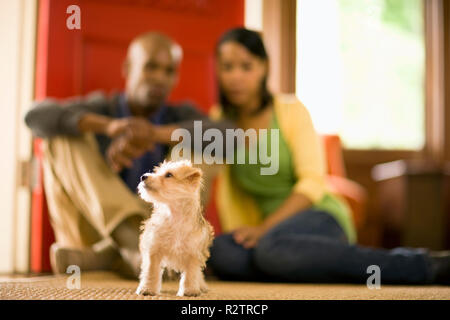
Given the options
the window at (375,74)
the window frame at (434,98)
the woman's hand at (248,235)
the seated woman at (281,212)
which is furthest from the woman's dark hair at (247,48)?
the window frame at (434,98)

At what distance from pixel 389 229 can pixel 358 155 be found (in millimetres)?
423

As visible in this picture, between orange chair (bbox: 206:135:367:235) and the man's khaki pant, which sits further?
orange chair (bbox: 206:135:367:235)

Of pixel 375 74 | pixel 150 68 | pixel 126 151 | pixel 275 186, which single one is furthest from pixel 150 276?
pixel 375 74

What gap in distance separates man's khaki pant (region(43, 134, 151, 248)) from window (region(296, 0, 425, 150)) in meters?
1.41

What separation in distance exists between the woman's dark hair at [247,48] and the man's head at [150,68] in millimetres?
161

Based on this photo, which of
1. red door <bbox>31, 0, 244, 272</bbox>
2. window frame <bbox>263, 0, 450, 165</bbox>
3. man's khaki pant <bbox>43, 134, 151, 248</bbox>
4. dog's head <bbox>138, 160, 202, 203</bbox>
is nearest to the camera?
dog's head <bbox>138, 160, 202, 203</bbox>

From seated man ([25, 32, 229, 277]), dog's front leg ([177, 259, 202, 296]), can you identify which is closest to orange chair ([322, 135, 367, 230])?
seated man ([25, 32, 229, 277])

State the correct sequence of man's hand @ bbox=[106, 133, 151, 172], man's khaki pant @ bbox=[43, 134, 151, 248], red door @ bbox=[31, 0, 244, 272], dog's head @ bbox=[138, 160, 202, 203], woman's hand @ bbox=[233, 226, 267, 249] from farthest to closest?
red door @ bbox=[31, 0, 244, 272] → woman's hand @ bbox=[233, 226, 267, 249] → man's khaki pant @ bbox=[43, 134, 151, 248] → man's hand @ bbox=[106, 133, 151, 172] → dog's head @ bbox=[138, 160, 202, 203]

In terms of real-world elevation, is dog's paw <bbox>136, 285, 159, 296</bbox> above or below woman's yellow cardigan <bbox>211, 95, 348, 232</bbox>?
below

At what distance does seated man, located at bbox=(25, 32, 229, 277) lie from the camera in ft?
2.60

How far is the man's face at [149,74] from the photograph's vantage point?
91cm

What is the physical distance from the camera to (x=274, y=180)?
1264 millimetres

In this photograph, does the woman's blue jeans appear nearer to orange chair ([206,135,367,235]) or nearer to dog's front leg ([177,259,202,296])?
dog's front leg ([177,259,202,296])
